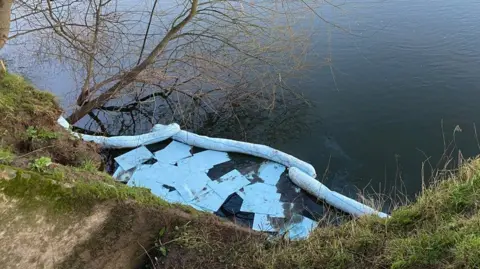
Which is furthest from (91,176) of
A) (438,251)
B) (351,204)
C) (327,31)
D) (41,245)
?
(327,31)

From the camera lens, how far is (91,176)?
3053 mm

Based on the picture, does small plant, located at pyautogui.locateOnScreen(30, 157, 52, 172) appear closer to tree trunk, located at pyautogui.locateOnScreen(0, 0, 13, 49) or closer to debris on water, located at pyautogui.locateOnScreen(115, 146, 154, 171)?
tree trunk, located at pyautogui.locateOnScreen(0, 0, 13, 49)

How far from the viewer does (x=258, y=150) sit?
632 cm

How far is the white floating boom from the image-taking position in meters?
5.23

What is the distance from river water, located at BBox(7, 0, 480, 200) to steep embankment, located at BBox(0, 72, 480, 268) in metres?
2.94

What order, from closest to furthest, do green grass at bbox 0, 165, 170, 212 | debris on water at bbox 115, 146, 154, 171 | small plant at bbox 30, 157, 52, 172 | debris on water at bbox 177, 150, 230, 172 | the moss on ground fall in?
green grass at bbox 0, 165, 170, 212 < small plant at bbox 30, 157, 52, 172 < the moss on ground < debris on water at bbox 177, 150, 230, 172 < debris on water at bbox 115, 146, 154, 171

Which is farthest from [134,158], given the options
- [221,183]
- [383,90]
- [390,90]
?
[390,90]

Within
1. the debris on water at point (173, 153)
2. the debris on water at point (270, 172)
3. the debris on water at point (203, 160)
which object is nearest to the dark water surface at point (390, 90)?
the debris on water at point (270, 172)

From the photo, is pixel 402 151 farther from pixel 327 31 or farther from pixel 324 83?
pixel 327 31

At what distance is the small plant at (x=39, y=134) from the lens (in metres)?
4.54

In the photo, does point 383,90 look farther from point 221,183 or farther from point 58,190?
point 58,190

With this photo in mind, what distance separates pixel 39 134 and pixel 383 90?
617cm

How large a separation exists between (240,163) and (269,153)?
0.47 meters

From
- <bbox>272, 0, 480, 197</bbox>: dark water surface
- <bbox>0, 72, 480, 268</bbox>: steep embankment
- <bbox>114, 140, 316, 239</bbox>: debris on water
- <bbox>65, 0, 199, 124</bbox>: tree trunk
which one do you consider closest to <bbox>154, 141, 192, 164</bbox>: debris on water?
<bbox>114, 140, 316, 239</bbox>: debris on water
